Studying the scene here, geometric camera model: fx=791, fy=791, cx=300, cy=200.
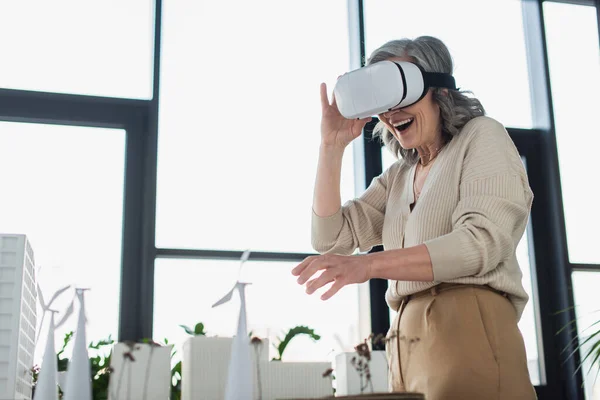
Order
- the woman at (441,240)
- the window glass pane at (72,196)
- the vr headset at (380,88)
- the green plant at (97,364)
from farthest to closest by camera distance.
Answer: the window glass pane at (72,196), the green plant at (97,364), the vr headset at (380,88), the woman at (441,240)

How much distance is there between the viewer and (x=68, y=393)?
1.25 metres

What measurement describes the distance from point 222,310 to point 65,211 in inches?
24.8

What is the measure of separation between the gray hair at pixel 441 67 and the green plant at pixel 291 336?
3.78 ft

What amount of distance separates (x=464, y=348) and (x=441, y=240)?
0.65 feet

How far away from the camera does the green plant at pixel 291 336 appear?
2.54 m

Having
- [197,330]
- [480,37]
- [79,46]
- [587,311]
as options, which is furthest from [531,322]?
[79,46]

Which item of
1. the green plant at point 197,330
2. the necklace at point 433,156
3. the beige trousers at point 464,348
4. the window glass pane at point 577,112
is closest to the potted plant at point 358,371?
the beige trousers at point 464,348

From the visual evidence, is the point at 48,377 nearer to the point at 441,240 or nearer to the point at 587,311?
the point at 441,240

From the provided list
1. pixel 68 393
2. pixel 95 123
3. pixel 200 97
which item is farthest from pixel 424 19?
pixel 68 393

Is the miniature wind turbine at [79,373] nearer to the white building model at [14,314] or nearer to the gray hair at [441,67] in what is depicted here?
the white building model at [14,314]

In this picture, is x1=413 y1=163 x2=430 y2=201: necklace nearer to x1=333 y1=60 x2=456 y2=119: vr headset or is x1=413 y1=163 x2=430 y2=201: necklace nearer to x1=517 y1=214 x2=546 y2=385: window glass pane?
x1=333 y1=60 x2=456 y2=119: vr headset

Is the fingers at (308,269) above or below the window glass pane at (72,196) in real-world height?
below

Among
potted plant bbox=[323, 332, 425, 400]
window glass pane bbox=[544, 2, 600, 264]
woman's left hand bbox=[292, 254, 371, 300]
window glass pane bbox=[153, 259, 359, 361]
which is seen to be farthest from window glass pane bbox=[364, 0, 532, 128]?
woman's left hand bbox=[292, 254, 371, 300]

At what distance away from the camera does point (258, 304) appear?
2.69 meters
